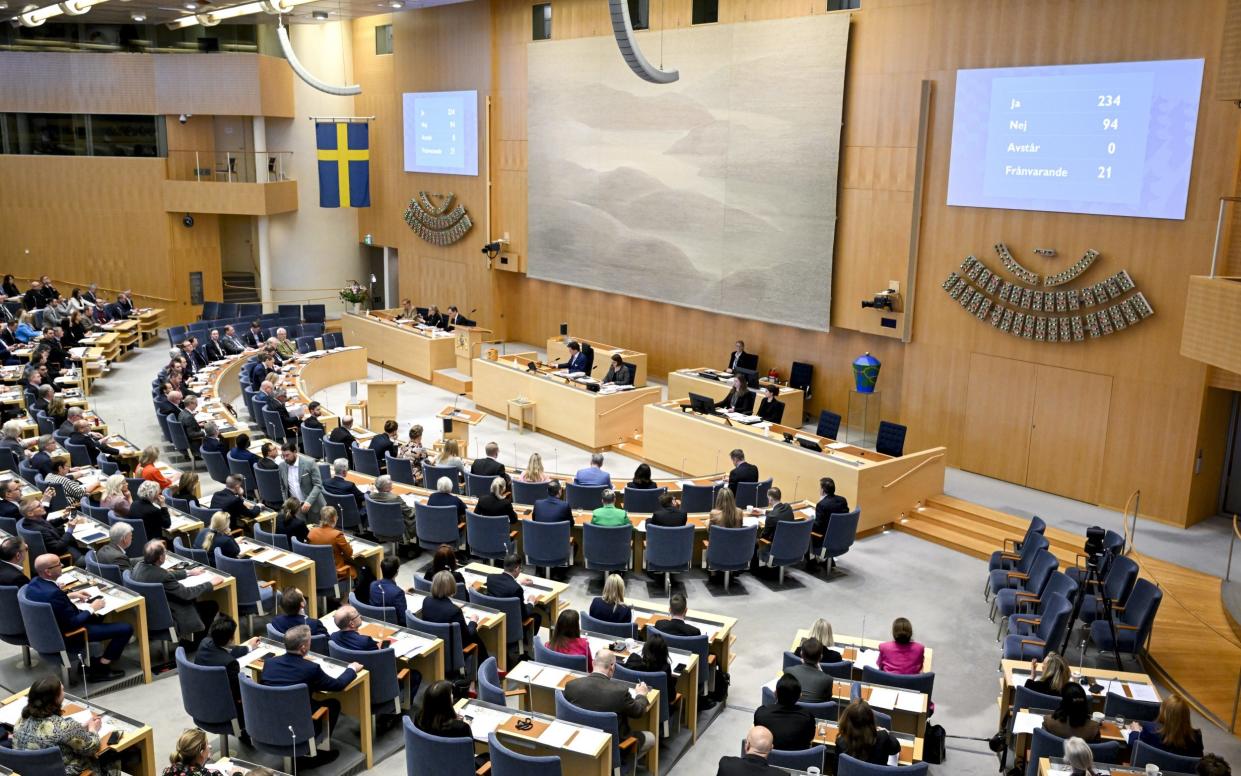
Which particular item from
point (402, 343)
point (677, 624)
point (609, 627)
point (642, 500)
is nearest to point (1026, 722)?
point (677, 624)

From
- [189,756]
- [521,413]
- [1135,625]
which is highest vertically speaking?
[189,756]

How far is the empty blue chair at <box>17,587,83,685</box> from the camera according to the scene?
7664mm

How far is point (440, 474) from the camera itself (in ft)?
40.9

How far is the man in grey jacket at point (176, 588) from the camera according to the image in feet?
27.4

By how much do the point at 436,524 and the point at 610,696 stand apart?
15.5 feet

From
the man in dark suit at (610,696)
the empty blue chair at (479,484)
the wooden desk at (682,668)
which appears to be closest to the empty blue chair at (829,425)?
the empty blue chair at (479,484)

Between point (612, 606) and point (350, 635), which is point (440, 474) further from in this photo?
point (350, 635)

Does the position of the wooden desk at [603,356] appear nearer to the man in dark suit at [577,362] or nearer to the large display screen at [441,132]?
the man in dark suit at [577,362]

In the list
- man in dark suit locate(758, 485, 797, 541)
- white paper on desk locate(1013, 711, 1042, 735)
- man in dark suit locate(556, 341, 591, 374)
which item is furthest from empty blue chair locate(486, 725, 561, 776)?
man in dark suit locate(556, 341, 591, 374)

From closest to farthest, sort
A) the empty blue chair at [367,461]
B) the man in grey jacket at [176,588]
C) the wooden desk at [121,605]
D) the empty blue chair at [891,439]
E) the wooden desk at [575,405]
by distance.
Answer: the wooden desk at [121,605] → the man in grey jacket at [176,588] → the empty blue chair at [367,461] → the empty blue chair at [891,439] → the wooden desk at [575,405]

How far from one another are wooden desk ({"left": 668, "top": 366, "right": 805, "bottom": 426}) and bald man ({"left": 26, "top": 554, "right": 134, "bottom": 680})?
9.61m

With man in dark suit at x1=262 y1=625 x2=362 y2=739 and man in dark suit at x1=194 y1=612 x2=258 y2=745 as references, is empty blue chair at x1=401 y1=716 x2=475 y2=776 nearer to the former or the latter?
man in dark suit at x1=262 y1=625 x2=362 y2=739

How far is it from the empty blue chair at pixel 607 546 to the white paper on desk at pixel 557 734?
408 cm

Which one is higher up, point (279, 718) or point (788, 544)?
point (279, 718)
